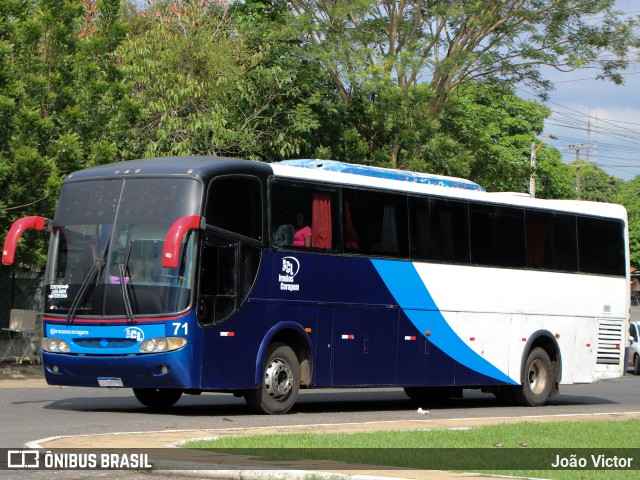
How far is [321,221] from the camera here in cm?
1858

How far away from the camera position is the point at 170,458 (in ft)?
36.4

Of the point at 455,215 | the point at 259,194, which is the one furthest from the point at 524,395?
the point at 259,194

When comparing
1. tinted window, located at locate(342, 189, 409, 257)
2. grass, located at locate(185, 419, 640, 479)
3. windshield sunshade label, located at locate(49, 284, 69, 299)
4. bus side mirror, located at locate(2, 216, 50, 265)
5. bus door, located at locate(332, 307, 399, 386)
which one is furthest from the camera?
tinted window, located at locate(342, 189, 409, 257)

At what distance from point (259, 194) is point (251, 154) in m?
14.2

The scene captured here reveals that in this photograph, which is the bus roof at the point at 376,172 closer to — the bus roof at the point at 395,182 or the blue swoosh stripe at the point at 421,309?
the bus roof at the point at 395,182

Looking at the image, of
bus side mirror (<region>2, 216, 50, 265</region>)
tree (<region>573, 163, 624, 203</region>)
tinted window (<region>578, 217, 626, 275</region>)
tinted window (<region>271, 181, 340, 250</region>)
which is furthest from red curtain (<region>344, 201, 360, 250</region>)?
tree (<region>573, 163, 624, 203</region>)

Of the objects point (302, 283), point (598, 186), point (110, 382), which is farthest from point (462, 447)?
point (598, 186)

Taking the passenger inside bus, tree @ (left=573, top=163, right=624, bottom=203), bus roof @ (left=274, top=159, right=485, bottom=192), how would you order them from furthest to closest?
1. tree @ (left=573, top=163, right=624, bottom=203)
2. bus roof @ (left=274, top=159, right=485, bottom=192)
3. the passenger inside bus

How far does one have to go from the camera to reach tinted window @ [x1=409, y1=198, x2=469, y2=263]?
2038 centimetres

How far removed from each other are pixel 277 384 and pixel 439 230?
4427mm

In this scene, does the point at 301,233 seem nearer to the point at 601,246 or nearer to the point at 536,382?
the point at 536,382

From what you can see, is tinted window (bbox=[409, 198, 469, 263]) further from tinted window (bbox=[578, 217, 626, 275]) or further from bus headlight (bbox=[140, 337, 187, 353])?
bus headlight (bbox=[140, 337, 187, 353])

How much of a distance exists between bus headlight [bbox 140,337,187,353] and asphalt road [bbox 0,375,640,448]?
91 centimetres

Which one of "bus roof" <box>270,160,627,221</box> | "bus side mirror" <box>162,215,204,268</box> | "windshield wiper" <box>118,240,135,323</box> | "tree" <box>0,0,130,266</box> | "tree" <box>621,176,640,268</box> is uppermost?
"tree" <box>621,176,640,268</box>
